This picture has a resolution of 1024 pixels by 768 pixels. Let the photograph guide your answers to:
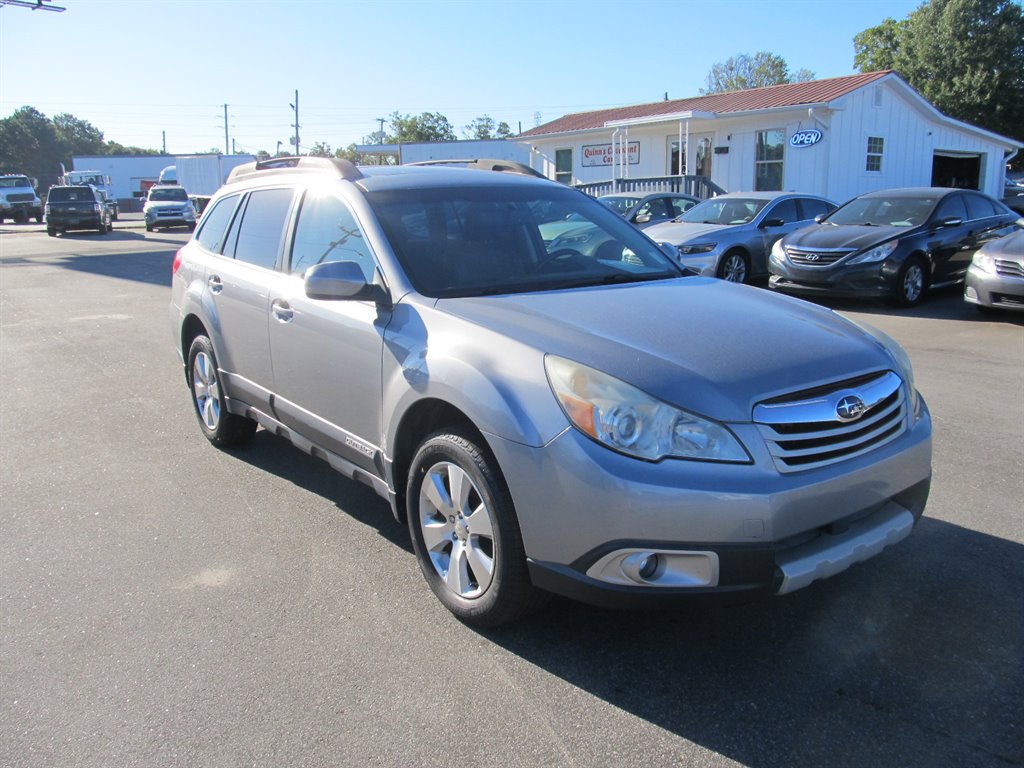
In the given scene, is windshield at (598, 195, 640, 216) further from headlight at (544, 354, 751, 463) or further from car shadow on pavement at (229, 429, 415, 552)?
headlight at (544, 354, 751, 463)

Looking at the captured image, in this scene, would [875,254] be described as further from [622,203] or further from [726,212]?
[622,203]

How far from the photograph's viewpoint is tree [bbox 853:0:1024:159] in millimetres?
40125

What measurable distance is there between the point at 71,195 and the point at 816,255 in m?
30.5

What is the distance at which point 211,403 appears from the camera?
230 inches

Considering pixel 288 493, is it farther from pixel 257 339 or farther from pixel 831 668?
pixel 831 668

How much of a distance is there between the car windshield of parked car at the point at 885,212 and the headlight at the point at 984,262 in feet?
4.93

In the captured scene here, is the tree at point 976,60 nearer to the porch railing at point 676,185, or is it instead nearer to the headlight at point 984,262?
the porch railing at point 676,185

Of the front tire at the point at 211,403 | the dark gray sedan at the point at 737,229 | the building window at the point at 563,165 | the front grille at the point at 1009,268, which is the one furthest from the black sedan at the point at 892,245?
the building window at the point at 563,165

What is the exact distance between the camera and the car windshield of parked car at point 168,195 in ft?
118

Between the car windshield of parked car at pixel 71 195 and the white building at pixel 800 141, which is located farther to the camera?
the car windshield of parked car at pixel 71 195

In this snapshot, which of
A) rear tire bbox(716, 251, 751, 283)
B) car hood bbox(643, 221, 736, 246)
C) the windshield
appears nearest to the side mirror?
car hood bbox(643, 221, 736, 246)

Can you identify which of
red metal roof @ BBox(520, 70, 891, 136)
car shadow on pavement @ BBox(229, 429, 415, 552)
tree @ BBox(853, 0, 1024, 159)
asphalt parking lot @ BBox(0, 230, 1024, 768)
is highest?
tree @ BBox(853, 0, 1024, 159)

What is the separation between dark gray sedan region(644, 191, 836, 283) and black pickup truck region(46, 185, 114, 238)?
2649 centimetres

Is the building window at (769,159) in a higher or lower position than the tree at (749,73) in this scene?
lower
